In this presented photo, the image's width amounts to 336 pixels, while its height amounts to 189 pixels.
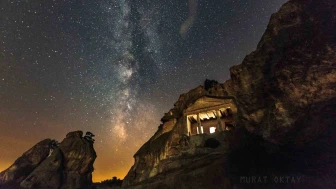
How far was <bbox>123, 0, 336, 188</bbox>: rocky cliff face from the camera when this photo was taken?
1365 cm

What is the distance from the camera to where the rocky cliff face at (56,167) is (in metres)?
52.3

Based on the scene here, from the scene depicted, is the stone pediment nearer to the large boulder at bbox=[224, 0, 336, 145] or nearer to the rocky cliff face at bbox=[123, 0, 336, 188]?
the rocky cliff face at bbox=[123, 0, 336, 188]

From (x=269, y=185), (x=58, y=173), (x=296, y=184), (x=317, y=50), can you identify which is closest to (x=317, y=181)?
(x=296, y=184)

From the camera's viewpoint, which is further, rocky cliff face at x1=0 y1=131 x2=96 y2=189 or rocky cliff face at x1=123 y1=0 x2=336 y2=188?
rocky cliff face at x1=0 y1=131 x2=96 y2=189

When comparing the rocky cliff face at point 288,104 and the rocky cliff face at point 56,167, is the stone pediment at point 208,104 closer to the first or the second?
the rocky cliff face at point 288,104

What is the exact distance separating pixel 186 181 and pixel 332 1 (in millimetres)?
20190

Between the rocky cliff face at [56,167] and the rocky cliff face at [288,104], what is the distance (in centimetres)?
4693

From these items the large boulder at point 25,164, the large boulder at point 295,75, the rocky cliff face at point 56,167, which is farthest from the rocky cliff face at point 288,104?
the large boulder at point 25,164

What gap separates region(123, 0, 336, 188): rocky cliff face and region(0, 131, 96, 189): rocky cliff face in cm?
4693

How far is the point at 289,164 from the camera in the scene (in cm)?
1703

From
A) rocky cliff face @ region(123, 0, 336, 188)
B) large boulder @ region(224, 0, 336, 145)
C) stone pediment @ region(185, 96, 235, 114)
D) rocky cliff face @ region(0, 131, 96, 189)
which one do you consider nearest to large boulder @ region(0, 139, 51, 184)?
rocky cliff face @ region(0, 131, 96, 189)

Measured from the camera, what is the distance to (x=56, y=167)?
54.8 meters

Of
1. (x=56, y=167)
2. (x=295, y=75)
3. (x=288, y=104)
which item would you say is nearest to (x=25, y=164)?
(x=56, y=167)

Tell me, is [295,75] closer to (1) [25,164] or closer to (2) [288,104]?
(2) [288,104]
